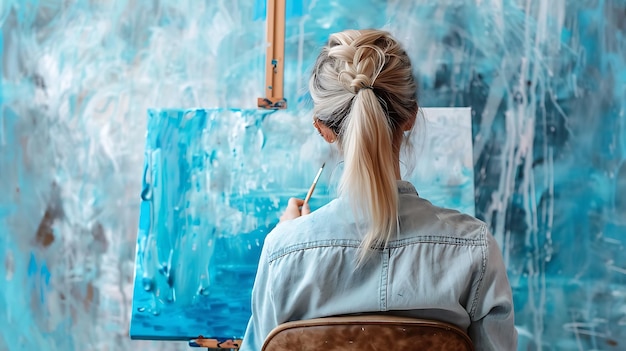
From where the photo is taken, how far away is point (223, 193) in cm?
158

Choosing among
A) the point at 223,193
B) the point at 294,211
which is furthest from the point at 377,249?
the point at 223,193

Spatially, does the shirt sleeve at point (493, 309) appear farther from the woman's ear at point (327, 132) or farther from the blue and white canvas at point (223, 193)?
the blue and white canvas at point (223, 193)

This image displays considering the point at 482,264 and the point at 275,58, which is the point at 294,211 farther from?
the point at 275,58

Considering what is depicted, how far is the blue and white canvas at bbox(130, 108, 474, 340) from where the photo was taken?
Result: 1513 millimetres

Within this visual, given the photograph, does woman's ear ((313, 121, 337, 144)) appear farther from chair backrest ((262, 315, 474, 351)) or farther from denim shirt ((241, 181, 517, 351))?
chair backrest ((262, 315, 474, 351))

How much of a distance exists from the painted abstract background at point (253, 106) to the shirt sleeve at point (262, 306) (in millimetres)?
744

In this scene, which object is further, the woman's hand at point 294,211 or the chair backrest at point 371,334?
the woman's hand at point 294,211

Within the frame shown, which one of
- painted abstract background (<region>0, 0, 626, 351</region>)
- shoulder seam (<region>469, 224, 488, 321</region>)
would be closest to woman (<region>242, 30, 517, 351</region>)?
shoulder seam (<region>469, 224, 488, 321</region>)

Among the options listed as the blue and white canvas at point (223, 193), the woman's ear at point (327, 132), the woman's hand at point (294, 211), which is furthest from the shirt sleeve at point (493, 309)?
the blue and white canvas at point (223, 193)

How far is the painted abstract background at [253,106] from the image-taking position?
1.62m

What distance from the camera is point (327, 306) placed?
850 mm

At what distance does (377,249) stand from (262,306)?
0.67 ft

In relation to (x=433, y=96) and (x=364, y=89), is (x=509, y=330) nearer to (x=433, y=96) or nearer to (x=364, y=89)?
(x=364, y=89)

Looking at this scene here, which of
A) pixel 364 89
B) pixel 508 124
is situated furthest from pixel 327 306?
pixel 508 124
